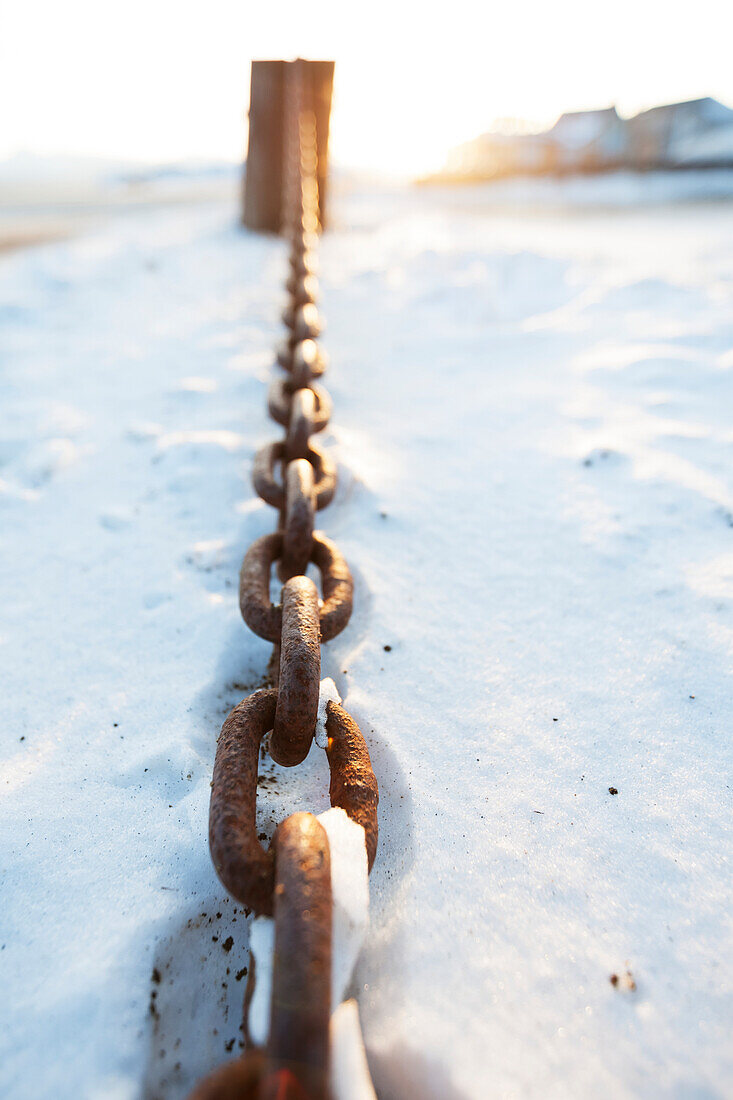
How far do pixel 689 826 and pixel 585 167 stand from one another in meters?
9.33

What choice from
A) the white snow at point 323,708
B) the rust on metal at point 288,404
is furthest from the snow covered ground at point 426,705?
the rust on metal at point 288,404

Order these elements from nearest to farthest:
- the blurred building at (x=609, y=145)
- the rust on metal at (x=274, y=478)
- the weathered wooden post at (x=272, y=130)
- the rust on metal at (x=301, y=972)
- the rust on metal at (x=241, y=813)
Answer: the rust on metal at (x=301, y=972) → the rust on metal at (x=241, y=813) → the rust on metal at (x=274, y=478) → the weathered wooden post at (x=272, y=130) → the blurred building at (x=609, y=145)

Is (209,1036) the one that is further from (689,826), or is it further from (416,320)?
(416,320)

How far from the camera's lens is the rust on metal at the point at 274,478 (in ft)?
3.90

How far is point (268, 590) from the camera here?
992 millimetres

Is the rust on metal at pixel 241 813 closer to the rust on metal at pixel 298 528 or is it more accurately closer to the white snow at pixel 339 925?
the white snow at pixel 339 925

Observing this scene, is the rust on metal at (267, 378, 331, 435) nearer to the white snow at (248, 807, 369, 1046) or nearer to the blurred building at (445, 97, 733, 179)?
the white snow at (248, 807, 369, 1046)

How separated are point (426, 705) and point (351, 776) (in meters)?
0.31

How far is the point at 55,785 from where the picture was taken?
92 cm

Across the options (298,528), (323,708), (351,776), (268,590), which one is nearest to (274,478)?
(298,528)

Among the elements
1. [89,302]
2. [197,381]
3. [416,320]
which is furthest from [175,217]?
[197,381]

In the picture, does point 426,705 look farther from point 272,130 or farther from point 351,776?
point 272,130

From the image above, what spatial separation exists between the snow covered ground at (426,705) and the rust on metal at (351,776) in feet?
0.53

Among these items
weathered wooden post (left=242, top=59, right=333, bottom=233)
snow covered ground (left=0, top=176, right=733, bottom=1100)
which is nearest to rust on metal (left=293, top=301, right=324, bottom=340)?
snow covered ground (left=0, top=176, right=733, bottom=1100)
